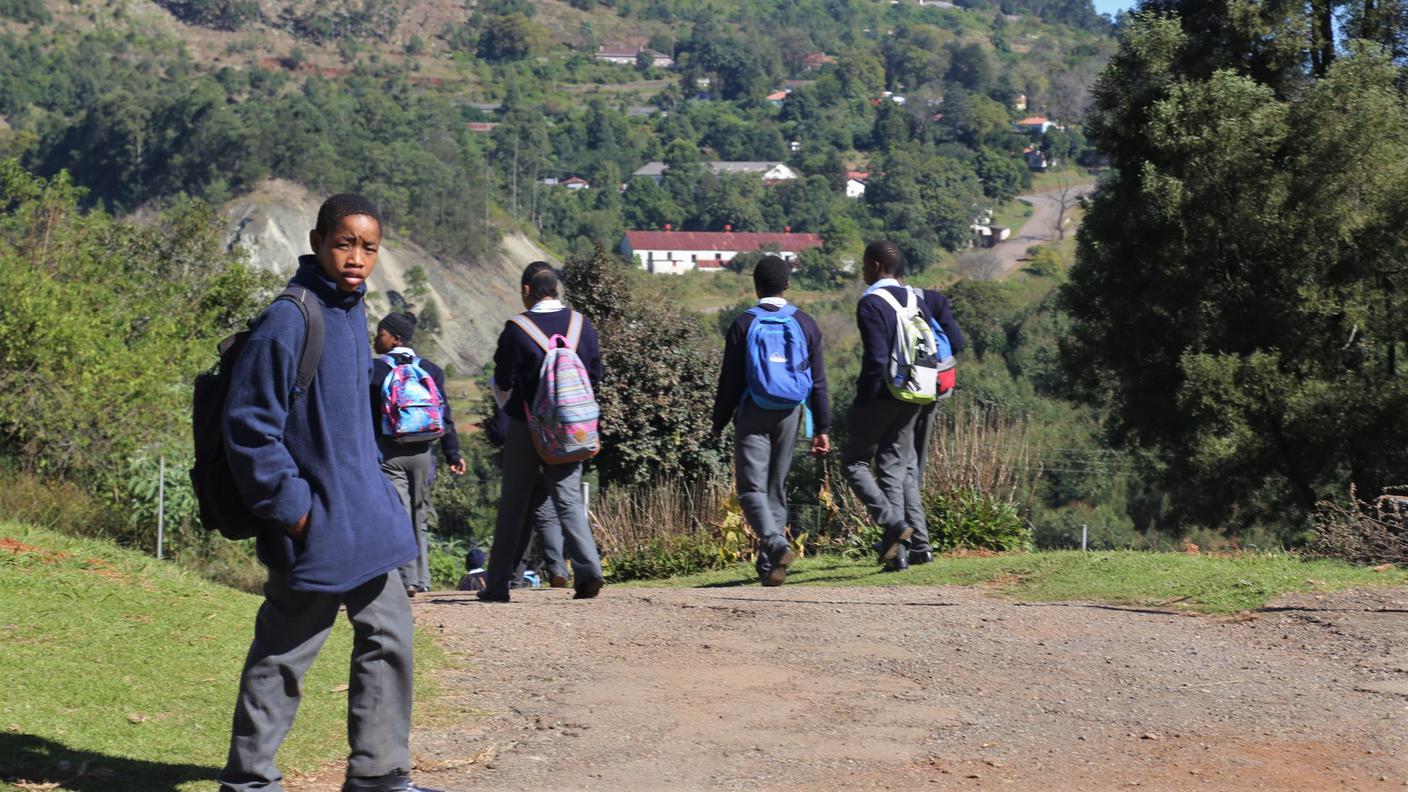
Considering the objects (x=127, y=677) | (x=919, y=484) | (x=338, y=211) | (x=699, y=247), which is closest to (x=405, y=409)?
(x=919, y=484)

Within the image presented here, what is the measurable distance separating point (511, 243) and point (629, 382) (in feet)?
398

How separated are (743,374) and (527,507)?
1.32m

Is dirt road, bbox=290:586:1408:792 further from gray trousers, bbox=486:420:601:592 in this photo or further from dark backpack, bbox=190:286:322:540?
dark backpack, bbox=190:286:322:540

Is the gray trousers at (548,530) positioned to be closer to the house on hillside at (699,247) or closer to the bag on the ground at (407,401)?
the bag on the ground at (407,401)

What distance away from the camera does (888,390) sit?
847 centimetres

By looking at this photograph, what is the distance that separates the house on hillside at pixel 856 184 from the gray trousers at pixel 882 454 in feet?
528

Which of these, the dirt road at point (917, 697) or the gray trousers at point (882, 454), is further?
the gray trousers at point (882, 454)

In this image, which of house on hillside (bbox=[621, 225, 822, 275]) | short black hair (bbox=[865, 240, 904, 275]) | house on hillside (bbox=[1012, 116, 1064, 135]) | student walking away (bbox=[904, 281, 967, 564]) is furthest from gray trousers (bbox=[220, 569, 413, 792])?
house on hillside (bbox=[1012, 116, 1064, 135])

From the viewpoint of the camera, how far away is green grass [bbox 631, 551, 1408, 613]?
720cm

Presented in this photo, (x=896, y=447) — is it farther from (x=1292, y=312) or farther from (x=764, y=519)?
(x=1292, y=312)

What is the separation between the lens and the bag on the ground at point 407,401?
27.9ft

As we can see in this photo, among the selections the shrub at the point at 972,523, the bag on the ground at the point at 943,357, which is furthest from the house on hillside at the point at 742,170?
the bag on the ground at the point at 943,357

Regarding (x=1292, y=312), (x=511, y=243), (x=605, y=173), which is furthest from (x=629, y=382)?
(x=605, y=173)

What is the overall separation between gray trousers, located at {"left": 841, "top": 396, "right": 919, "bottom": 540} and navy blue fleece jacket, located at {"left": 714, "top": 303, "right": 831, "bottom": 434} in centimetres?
20
